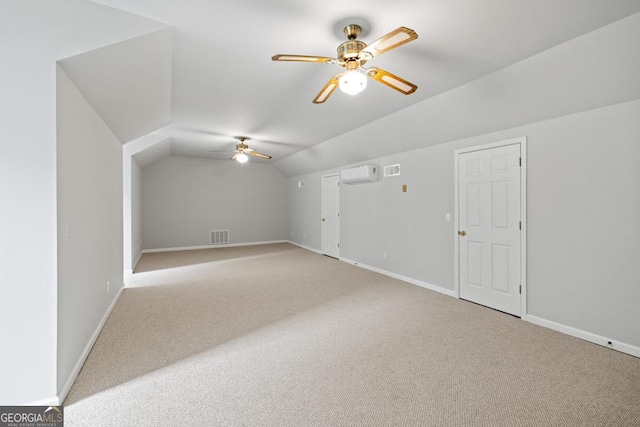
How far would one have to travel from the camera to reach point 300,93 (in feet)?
12.1

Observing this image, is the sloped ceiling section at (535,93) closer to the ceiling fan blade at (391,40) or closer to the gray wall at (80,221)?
the ceiling fan blade at (391,40)

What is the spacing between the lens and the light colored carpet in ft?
6.29

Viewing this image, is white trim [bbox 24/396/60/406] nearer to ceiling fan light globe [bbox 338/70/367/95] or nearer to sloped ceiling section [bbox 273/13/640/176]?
ceiling fan light globe [bbox 338/70/367/95]

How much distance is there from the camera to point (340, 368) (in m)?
2.46

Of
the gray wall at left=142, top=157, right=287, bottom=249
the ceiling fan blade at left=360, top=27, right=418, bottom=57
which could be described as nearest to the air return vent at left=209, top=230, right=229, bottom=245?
the gray wall at left=142, top=157, right=287, bottom=249

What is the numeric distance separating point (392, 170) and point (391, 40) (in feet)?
12.0

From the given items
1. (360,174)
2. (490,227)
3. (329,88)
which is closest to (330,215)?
(360,174)

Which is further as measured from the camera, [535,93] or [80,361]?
[535,93]

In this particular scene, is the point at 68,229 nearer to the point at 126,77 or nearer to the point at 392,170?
the point at 126,77

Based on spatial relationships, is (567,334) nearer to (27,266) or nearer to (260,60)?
(260,60)

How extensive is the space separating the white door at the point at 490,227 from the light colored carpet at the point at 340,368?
0.31 meters

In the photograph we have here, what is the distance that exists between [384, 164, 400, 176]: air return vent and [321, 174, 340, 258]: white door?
1749mm

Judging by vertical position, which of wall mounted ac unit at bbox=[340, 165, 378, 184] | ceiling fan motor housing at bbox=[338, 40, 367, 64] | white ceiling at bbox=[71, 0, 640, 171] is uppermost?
white ceiling at bbox=[71, 0, 640, 171]

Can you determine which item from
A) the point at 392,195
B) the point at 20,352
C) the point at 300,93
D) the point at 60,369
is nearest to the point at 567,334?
the point at 392,195
